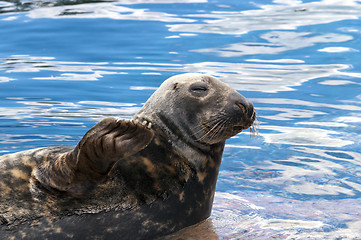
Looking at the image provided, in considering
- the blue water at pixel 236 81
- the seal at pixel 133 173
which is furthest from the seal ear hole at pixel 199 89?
the blue water at pixel 236 81

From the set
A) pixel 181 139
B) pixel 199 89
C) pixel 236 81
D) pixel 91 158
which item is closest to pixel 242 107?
pixel 199 89

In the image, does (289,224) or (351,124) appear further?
(351,124)

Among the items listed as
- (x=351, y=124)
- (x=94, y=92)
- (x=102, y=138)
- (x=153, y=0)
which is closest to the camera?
(x=102, y=138)

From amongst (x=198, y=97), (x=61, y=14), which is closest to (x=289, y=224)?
(x=198, y=97)

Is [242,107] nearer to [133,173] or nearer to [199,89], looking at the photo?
[199,89]

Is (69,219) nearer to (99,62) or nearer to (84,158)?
(84,158)

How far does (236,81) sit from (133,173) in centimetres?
508

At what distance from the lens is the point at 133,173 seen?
166 inches

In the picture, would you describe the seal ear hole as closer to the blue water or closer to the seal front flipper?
the blue water

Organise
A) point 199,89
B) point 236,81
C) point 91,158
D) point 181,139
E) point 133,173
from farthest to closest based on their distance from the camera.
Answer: point 236,81 → point 199,89 → point 181,139 → point 133,173 → point 91,158

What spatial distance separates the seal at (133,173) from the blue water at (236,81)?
33 centimetres

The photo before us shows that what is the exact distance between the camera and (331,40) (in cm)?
1093

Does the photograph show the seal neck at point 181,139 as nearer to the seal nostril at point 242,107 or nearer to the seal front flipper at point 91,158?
the seal nostril at point 242,107

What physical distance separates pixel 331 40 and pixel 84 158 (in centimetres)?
797
